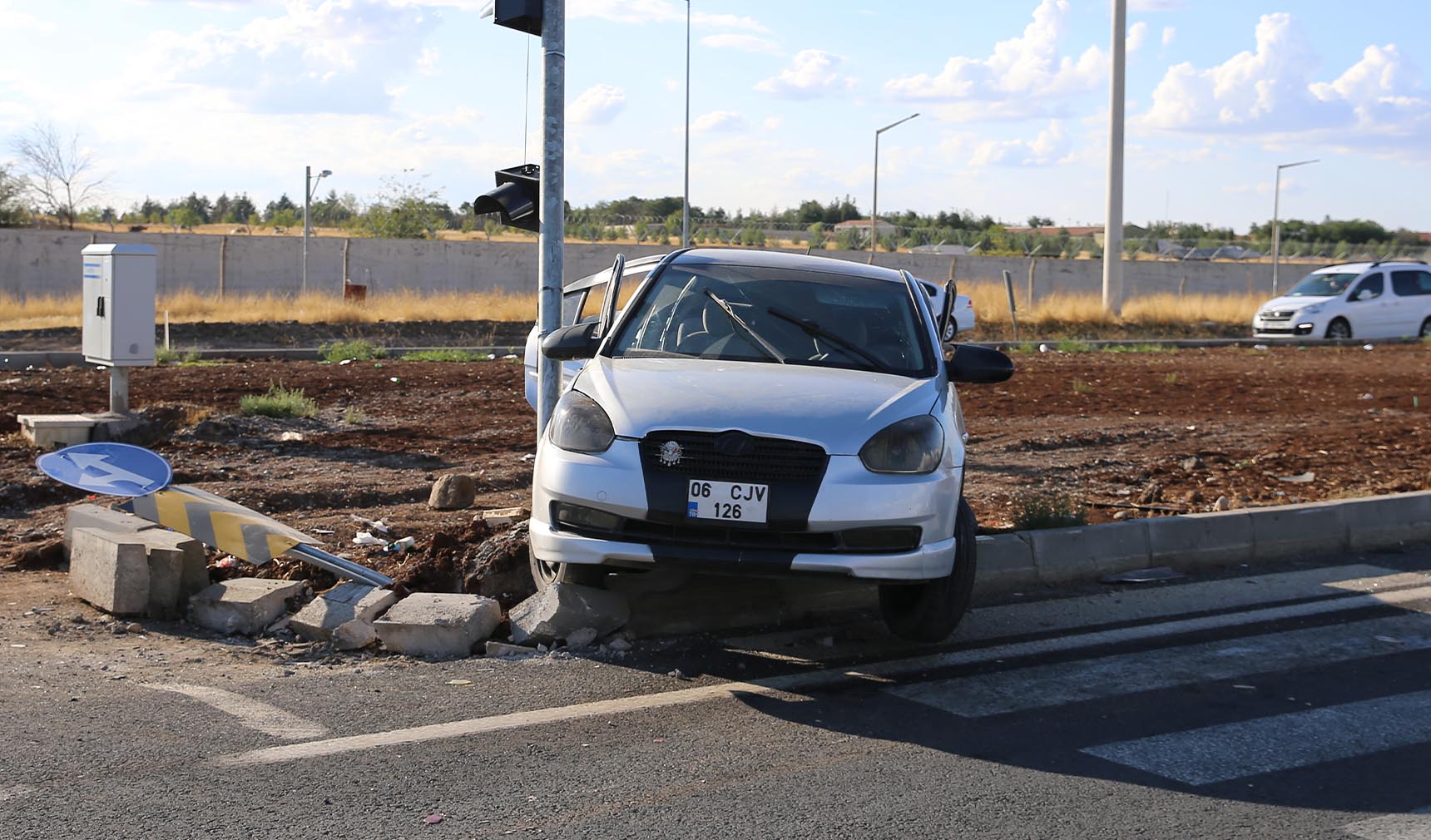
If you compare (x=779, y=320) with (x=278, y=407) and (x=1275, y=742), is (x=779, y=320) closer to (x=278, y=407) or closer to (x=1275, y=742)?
(x=1275, y=742)

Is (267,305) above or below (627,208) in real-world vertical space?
below

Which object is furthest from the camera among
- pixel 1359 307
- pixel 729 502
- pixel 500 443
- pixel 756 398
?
pixel 1359 307

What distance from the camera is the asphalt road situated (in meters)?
4.21

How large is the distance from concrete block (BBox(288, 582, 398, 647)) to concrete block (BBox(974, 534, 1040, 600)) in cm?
318

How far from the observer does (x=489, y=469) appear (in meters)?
11.0

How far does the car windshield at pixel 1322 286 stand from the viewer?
3072 centimetres

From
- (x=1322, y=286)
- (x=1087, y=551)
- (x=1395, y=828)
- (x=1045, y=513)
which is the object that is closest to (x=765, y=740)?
(x=1395, y=828)

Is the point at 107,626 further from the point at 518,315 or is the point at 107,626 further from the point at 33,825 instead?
the point at 518,315

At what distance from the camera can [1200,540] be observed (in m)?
8.47

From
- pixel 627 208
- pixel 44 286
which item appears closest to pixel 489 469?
pixel 44 286

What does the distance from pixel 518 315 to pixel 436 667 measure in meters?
30.3

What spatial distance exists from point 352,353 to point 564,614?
1705cm

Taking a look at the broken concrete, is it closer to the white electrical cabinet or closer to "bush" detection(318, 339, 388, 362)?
the white electrical cabinet

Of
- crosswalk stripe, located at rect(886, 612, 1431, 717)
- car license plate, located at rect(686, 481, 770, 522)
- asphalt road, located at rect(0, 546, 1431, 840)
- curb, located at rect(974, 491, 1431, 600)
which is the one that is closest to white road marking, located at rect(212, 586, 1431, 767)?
asphalt road, located at rect(0, 546, 1431, 840)
